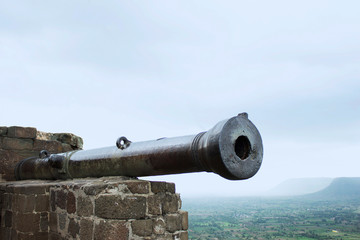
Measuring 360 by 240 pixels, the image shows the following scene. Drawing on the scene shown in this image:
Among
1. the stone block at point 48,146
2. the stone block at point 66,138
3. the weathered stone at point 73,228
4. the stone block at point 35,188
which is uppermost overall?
the stone block at point 66,138

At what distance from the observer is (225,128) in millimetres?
2453

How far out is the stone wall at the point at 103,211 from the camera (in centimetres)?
282

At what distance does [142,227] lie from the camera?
2.88 m

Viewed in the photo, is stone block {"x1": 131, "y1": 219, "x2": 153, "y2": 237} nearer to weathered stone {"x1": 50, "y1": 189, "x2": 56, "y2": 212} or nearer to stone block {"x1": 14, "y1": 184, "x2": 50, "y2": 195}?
weathered stone {"x1": 50, "y1": 189, "x2": 56, "y2": 212}

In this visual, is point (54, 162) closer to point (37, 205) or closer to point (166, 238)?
point (37, 205)

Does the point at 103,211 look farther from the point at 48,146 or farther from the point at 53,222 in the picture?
the point at 48,146

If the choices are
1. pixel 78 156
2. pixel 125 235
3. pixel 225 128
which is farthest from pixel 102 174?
pixel 225 128

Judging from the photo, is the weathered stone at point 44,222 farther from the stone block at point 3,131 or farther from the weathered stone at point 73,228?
the stone block at point 3,131

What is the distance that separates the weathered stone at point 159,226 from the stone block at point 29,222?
60.4 inches

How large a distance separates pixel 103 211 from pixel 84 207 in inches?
12.0

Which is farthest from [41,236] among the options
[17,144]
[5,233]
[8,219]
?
[17,144]

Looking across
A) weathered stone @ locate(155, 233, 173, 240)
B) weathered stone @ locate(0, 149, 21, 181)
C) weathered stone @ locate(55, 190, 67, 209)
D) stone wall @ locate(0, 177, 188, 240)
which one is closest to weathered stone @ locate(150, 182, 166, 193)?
stone wall @ locate(0, 177, 188, 240)

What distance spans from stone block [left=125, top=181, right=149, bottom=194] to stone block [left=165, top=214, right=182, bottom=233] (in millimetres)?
331

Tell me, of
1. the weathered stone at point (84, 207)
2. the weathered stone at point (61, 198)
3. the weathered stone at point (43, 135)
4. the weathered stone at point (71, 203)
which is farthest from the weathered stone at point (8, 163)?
the weathered stone at point (84, 207)
